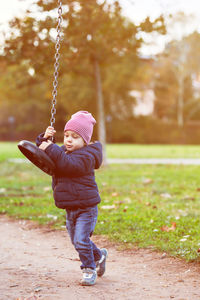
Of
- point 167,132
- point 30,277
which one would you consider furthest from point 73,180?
point 167,132

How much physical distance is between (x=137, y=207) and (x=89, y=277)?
3617 mm

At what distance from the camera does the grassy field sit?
553cm

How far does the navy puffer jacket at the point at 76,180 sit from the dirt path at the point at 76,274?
2.28 feet

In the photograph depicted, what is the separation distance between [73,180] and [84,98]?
37720 mm

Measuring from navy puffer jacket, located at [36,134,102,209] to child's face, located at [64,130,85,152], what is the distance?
4 centimetres

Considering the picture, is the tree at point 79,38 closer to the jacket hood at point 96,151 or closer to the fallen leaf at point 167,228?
the fallen leaf at point 167,228

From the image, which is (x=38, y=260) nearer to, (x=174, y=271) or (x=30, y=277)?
(x=30, y=277)

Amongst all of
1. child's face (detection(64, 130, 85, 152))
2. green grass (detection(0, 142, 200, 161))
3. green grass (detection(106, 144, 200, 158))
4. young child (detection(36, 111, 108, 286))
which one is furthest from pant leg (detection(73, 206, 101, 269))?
green grass (detection(106, 144, 200, 158))

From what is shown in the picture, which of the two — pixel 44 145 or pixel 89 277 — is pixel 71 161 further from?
pixel 89 277

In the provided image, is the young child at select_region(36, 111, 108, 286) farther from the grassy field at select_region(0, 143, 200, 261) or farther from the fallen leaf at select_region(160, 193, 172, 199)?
the fallen leaf at select_region(160, 193, 172, 199)

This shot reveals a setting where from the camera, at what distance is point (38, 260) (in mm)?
4867

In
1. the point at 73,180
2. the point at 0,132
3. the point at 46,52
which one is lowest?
the point at 0,132

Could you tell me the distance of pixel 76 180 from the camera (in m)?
3.87

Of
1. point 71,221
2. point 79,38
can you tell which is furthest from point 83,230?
point 79,38
